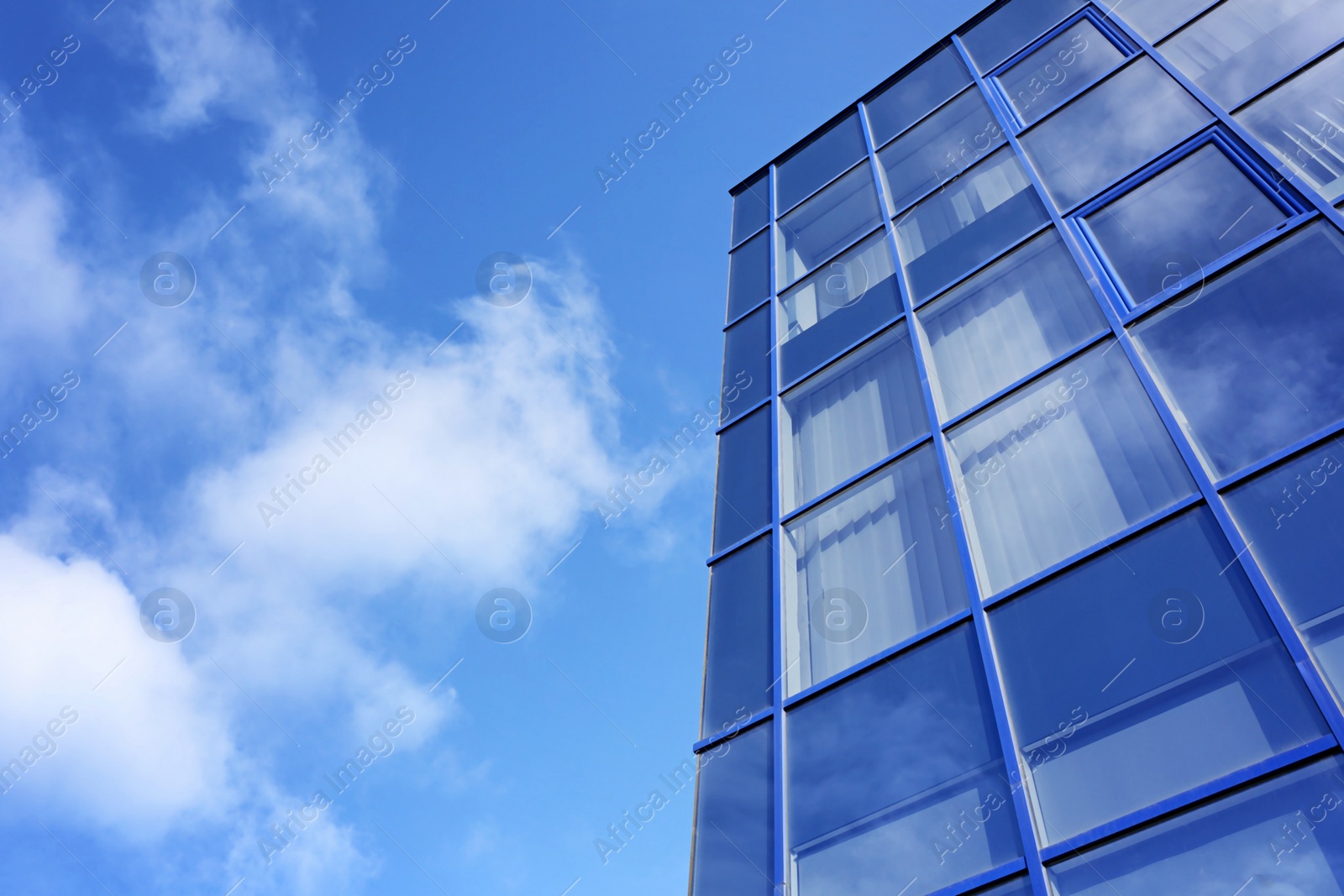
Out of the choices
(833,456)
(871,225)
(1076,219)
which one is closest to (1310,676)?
(833,456)

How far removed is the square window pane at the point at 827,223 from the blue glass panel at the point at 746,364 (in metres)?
0.73

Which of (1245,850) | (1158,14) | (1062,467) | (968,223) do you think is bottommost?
(1245,850)

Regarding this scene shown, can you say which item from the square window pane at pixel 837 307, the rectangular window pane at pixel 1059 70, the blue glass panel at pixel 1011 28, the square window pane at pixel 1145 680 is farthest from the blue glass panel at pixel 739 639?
the blue glass panel at pixel 1011 28

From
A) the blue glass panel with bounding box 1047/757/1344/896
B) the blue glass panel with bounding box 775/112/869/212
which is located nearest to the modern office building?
the blue glass panel with bounding box 1047/757/1344/896

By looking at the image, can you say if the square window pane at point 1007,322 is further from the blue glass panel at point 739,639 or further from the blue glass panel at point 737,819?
the blue glass panel at point 737,819

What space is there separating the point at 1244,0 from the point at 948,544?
6.94 meters

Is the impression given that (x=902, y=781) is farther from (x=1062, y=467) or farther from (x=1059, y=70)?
(x=1059, y=70)

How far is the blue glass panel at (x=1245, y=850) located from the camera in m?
3.69

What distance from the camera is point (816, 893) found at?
5152mm

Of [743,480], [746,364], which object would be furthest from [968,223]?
[743,480]

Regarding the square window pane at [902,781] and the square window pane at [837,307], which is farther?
the square window pane at [837,307]

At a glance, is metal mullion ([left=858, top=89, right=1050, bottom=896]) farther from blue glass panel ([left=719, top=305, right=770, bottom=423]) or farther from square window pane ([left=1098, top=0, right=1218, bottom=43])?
square window pane ([left=1098, top=0, right=1218, bottom=43])

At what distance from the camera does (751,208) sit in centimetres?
1335

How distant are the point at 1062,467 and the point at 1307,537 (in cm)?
169
